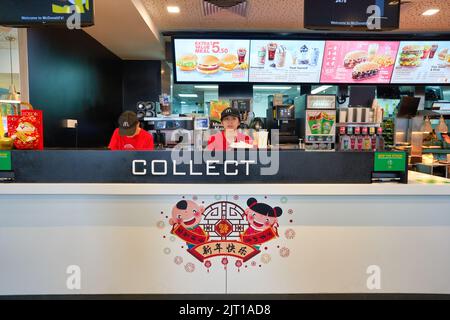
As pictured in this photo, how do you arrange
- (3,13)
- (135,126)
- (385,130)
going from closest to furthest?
(3,13), (135,126), (385,130)

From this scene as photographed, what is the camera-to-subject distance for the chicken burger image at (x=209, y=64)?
4586 millimetres

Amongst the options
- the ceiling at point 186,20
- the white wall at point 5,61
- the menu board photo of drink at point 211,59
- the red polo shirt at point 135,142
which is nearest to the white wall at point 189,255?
the red polo shirt at point 135,142

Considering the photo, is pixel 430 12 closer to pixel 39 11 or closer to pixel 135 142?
pixel 135 142

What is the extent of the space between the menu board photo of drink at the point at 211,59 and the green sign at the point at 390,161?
3.04 metres

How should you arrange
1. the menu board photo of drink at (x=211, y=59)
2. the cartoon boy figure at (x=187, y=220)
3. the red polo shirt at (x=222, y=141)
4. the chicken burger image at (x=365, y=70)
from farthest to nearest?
1. the chicken burger image at (x=365, y=70)
2. the menu board photo of drink at (x=211, y=59)
3. the red polo shirt at (x=222, y=141)
4. the cartoon boy figure at (x=187, y=220)

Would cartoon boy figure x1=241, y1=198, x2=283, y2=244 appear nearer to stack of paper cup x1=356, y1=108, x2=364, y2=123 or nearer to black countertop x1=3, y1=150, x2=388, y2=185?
black countertop x1=3, y1=150, x2=388, y2=185

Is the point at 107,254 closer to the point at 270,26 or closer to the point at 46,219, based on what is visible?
the point at 46,219

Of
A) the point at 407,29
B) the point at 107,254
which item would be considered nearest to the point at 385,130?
the point at 407,29

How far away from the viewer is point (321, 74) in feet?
15.3

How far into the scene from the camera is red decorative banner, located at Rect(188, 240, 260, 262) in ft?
6.40

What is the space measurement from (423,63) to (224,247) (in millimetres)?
4564

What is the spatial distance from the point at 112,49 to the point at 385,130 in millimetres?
5198

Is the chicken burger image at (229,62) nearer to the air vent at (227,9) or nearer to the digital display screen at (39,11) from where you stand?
the air vent at (227,9)

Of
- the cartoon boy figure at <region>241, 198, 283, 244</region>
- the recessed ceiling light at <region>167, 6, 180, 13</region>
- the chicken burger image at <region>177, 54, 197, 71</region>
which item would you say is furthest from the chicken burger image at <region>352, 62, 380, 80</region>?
the cartoon boy figure at <region>241, 198, 283, 244</region>
